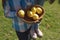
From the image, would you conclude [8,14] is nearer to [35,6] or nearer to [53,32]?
[35,6]

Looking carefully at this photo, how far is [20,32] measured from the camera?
11.8 feet

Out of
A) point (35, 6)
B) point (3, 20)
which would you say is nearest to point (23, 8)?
point (35, 6)

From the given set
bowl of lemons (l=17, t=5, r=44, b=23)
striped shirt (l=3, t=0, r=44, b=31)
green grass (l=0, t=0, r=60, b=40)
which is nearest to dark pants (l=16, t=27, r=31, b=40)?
striped shirt (l=3, t=0, r=44, b=31)

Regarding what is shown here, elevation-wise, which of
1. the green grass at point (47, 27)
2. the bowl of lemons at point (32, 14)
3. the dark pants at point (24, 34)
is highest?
the bowl of lemons at point (32, 14)

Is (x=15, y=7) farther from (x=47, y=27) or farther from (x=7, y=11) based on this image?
(x=47, y=27)

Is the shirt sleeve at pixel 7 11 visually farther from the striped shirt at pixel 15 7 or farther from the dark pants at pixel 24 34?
the dark pants at pixel 24 34

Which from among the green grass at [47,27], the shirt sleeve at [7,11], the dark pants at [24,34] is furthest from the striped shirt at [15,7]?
the green grass at [47,27]

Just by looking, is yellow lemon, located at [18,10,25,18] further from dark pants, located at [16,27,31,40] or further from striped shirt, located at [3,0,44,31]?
dark pants, located at [16,27,31,40]

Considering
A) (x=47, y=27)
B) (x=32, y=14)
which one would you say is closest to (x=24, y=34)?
(x=32, y=14)

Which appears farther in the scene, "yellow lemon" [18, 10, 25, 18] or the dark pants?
the dark pants

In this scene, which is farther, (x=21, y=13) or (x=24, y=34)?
(x=24, y=34)

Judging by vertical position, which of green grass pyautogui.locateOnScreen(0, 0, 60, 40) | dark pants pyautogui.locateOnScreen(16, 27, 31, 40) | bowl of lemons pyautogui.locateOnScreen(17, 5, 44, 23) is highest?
bowl of lemons pyautogui.locateOnScreen(17, 5, 44, 23)

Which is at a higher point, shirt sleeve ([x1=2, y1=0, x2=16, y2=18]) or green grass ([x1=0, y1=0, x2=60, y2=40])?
shirt sleeve ([x1=2, y1=0, x2=16, y2=18])

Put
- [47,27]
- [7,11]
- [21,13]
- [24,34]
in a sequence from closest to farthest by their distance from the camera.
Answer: [21,13] < [7,11] < [24,34] < [47,27]
